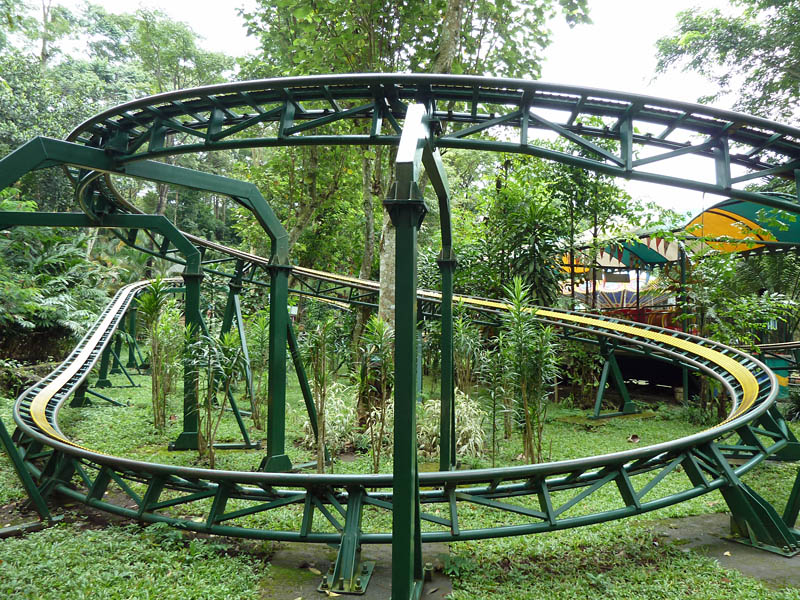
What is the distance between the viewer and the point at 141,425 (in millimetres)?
9359

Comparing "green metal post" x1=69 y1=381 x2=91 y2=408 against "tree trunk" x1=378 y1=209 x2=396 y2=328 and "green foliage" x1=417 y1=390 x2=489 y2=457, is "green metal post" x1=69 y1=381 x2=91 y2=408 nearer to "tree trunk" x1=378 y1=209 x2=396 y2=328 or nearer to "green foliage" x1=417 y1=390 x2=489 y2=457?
"tree trunk" x1=378 y1=209 x2=396 y2=328

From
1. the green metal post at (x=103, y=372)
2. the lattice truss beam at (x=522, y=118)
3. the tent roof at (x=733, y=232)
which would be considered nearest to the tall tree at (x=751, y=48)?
the tent roof at (x=733, y=232)

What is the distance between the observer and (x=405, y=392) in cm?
308

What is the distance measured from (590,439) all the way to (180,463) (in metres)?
6.47

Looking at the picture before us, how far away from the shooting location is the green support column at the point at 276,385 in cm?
639

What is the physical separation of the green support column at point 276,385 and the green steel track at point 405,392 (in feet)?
0.08

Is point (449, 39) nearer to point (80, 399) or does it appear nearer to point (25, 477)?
point (25, 477)

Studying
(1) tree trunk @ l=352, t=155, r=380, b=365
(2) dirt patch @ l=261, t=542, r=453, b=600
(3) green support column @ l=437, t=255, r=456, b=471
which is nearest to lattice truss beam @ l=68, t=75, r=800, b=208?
(3) green support column @ l=437, t=255, r=456, b=471

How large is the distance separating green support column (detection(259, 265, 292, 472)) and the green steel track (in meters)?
0.02

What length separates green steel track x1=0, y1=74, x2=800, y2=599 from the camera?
3.90 m

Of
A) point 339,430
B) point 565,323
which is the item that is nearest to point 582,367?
point 565,323

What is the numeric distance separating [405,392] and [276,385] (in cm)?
373

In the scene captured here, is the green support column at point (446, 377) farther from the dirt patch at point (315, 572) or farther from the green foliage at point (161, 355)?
the green foliage at point (161, 355)

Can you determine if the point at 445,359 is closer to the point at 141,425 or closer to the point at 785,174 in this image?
the point at 785,174
